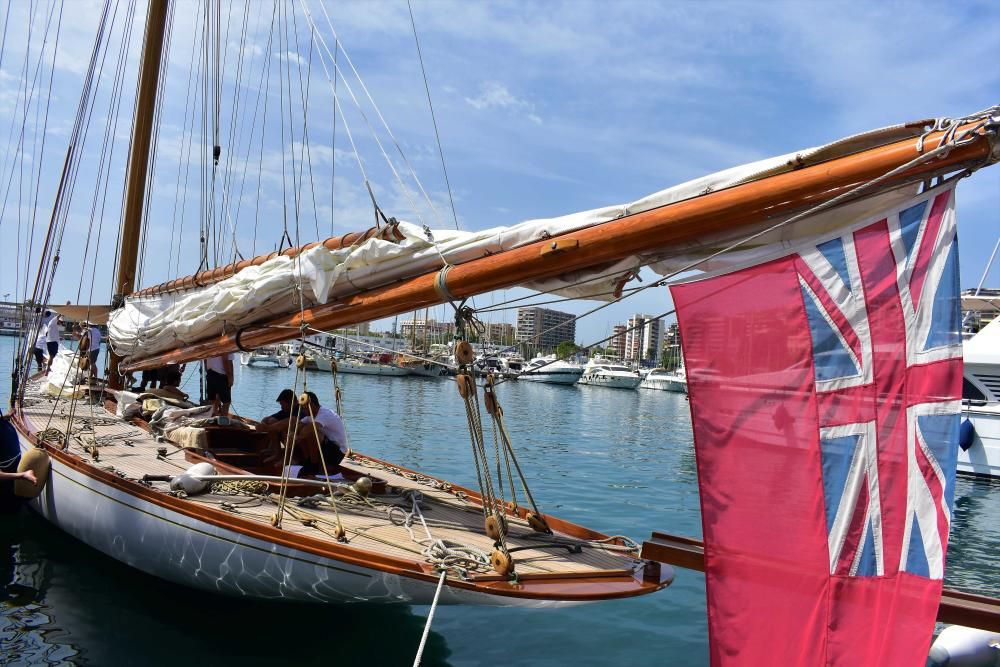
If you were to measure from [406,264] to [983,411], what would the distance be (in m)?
17.2

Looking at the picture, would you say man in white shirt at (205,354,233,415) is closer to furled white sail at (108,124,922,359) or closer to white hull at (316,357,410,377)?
furled white sail at (108,124,922,359)

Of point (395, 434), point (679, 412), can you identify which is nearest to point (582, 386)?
point (679, 412)

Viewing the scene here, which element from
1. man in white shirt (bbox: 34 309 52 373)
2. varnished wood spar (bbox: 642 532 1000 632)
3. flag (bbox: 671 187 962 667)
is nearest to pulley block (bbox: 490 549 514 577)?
varnished wood spar (bbox: 642 532 1000 632)

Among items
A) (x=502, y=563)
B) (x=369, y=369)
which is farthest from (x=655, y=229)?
(x=369, y=369)

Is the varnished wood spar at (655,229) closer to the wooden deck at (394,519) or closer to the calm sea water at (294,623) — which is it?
the wooden deck at (394,519)

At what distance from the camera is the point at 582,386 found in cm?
6819

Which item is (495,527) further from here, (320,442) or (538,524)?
(320,442)

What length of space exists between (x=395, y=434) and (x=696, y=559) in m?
17.6

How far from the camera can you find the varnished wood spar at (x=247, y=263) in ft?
19.4

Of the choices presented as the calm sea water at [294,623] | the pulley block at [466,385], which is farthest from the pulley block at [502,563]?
the calm sea water at [294,623]

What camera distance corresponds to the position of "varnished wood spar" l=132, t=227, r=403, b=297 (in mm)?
5918

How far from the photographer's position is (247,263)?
761cm

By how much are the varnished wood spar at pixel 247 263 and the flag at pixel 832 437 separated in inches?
116

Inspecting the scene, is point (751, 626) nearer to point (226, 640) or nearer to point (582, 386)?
point (226, 640)
